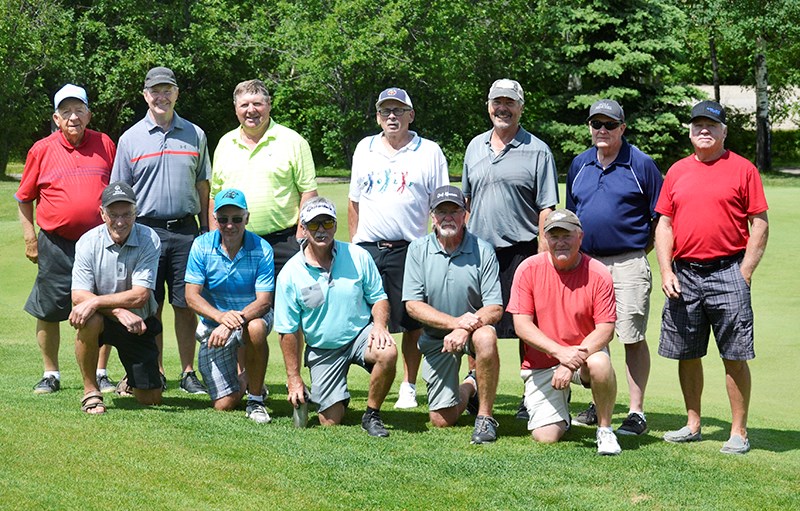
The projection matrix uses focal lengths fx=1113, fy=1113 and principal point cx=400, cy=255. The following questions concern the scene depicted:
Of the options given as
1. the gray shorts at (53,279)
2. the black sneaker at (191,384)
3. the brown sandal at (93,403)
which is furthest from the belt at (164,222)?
the brown sandal at (93,403)

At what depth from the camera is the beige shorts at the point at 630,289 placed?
6918 mm

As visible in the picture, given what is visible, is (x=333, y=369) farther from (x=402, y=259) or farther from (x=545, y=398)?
(x=545, y=398)

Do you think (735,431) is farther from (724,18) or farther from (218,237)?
(724,18)

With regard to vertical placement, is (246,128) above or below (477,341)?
above

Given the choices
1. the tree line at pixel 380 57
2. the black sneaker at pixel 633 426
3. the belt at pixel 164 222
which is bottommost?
the black sneaker at pixel 633 426

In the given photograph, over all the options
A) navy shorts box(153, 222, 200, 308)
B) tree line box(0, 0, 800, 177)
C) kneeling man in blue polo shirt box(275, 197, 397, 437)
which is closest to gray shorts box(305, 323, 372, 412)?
kneeling man in blue polo shirt box(275, 197, 397, 437)

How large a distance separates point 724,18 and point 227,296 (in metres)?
30.1

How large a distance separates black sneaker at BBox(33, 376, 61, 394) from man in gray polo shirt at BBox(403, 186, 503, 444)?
2657 mm

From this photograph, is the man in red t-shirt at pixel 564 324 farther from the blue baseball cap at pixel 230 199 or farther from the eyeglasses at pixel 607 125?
the blue baseball cap at pixel 230 199

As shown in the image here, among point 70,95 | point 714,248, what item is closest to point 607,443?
point 714,248

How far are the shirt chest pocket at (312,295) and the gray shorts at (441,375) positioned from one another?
2.50ft

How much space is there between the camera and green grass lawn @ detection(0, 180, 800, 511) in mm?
5223

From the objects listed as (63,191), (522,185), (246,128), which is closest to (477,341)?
(522,185)

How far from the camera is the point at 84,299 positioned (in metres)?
6.93
